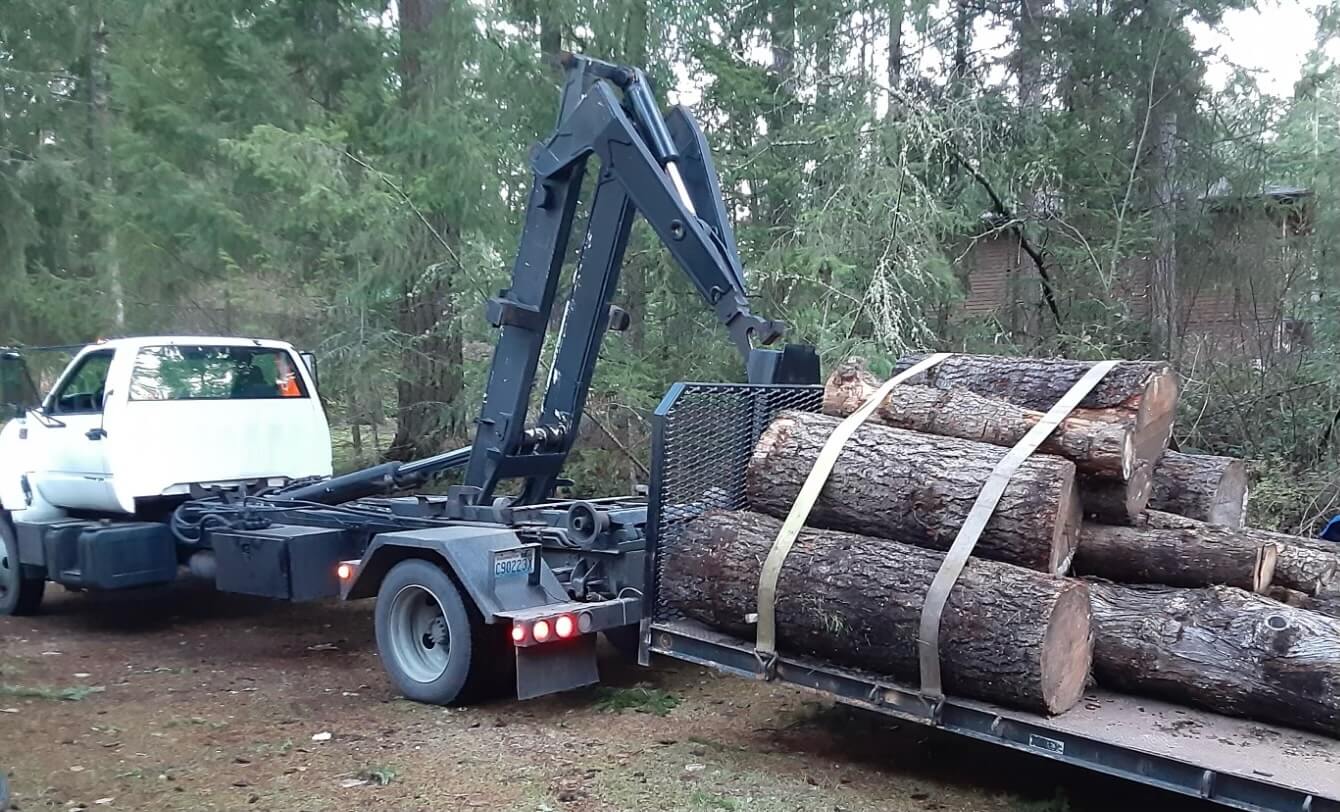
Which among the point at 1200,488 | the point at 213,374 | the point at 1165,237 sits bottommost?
the point at 1200,488

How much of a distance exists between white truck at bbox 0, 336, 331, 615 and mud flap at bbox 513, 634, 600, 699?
4020 mm

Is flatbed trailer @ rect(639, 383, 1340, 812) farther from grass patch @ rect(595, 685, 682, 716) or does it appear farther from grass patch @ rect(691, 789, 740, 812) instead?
grass patch @ rect(595, 685, 682, 716)

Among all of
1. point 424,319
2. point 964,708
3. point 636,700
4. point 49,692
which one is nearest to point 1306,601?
point 964,708

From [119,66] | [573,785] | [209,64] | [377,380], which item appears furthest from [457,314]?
[573,785]

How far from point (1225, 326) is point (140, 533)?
11.0 m

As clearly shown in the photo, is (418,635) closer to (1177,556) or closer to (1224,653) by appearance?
(1177,556)

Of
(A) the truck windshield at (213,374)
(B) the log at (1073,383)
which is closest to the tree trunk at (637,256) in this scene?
(A) the truck windshield at (213,374)

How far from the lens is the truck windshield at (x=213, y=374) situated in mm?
8875

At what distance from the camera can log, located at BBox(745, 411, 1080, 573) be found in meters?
5.12

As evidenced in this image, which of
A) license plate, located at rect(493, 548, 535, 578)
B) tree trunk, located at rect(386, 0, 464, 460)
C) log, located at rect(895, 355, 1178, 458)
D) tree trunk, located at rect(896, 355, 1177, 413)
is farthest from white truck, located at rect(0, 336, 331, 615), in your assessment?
log, located at rect(895, 355, 1178, 458)

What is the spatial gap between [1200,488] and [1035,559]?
1634 millimetres

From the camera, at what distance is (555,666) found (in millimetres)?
6375

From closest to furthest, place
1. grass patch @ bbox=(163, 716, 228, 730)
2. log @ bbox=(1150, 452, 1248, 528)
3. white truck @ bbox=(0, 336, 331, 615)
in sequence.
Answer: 1. log @ bbox=(1150, 452, 1248, 528)
2. grass patch @ bbox=(163, 716, 228, 730)
3. white truck @ bbox=(0, 336, 331, 615)

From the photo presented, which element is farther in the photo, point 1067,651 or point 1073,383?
point 1073,383
